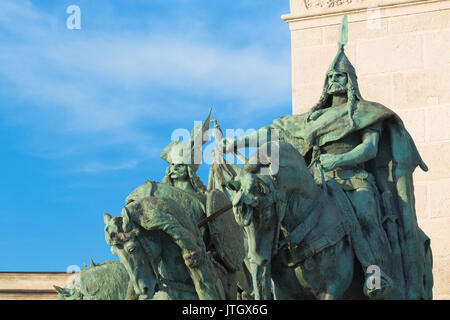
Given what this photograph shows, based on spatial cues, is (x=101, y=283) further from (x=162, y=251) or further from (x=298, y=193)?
(x=298, y=193)

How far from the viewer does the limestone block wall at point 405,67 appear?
39.0ft

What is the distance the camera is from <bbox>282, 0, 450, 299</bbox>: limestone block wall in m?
11.9

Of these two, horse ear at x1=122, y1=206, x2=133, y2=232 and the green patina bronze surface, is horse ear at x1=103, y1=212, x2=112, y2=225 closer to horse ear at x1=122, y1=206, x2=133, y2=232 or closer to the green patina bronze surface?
horse ear at x1=122, y1=206, x2=133, y2=232

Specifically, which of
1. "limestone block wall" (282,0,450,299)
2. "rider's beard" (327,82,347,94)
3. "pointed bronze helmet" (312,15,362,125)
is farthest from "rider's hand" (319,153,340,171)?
"limestone block wall" (282,0,450,299)

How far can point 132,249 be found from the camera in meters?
8.28

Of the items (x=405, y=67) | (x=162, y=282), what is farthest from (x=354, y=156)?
(x=405, y=67)

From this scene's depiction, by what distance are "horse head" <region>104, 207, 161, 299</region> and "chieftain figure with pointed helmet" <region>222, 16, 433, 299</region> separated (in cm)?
114

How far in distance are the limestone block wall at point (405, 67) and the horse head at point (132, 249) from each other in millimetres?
4341

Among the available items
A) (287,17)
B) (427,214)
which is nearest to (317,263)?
(427,214)

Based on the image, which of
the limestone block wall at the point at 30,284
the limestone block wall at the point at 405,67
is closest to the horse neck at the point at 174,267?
the limestone block wall at the point at 405,67

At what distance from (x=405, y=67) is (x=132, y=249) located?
514cm

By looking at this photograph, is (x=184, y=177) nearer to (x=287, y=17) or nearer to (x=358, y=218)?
(x=358, y=218)
